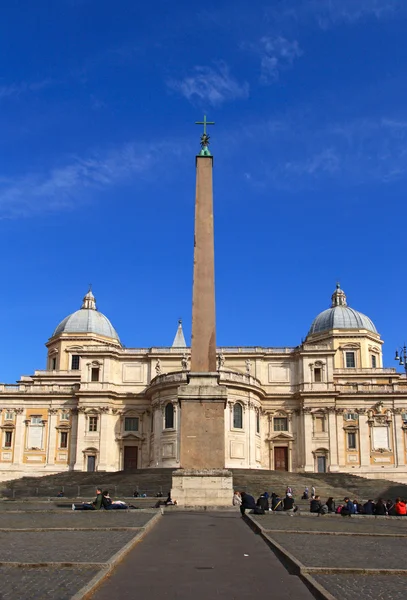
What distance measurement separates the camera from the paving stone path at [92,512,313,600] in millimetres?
8227

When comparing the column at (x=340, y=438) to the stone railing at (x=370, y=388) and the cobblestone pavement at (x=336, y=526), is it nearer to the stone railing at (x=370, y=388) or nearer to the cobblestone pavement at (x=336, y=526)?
the stone railing at (x=370, y=388)

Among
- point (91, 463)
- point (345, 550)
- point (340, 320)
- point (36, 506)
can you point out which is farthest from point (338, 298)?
point (345, 550)

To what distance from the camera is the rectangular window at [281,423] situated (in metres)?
61.6

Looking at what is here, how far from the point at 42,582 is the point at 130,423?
53613 millimetres

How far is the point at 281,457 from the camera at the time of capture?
6116 centimetres

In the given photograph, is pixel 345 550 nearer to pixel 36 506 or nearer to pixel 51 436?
pixel 36 506

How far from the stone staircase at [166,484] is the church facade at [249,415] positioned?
19.8ft

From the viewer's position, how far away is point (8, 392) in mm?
62094

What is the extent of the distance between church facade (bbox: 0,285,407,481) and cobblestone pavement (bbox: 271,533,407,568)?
4199 cm

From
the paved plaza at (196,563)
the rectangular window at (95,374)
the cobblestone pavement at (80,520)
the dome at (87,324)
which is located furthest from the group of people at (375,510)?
the dome at (87,324)

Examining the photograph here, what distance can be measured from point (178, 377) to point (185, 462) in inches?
1298

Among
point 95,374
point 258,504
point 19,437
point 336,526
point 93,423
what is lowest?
point 336,526

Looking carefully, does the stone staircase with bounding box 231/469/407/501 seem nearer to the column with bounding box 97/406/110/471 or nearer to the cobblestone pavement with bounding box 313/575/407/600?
the column with bounding box 97/406/110/471

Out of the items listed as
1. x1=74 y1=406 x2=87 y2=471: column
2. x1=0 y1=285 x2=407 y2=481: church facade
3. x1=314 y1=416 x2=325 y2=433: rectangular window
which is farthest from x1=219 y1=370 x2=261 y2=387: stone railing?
x1=74 y1=406 x2=87 y2=471: column
